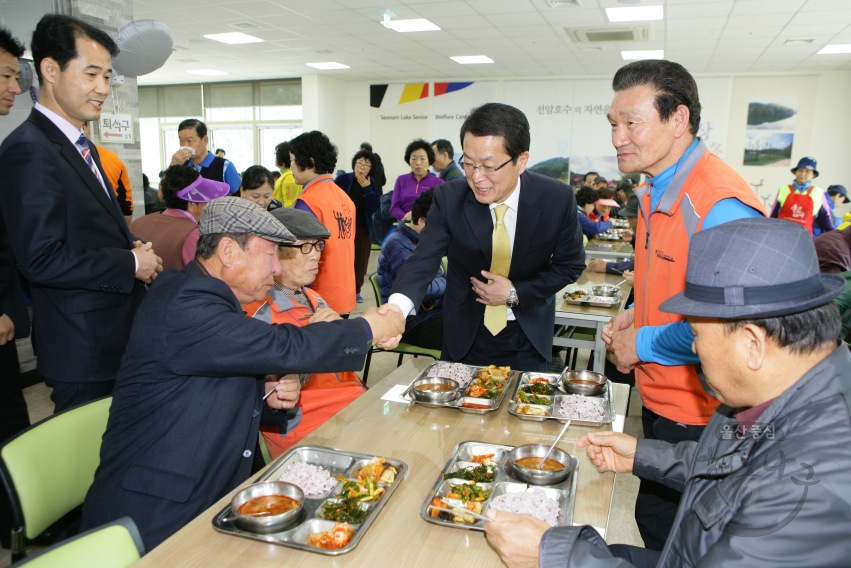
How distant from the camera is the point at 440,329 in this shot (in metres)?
3.72

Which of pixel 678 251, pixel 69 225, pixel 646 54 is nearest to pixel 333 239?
pixel 69 225

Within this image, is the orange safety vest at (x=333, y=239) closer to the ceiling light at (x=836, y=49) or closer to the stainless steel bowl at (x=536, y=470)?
the stainless steel bowl at (x=536, y=470)

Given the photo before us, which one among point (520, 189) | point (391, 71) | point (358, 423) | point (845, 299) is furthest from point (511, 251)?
point (391, 71)

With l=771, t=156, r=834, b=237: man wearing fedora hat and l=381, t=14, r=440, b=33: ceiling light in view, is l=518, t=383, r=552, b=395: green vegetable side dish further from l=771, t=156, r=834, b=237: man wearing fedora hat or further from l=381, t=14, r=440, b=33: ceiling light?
l=771, t=156, r=834, b=237: man wearing fedora hat

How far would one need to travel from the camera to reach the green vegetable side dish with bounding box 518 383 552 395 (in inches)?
79.0

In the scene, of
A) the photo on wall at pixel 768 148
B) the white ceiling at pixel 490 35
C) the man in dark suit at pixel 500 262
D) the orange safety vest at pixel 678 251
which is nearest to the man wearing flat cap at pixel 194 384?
the man in dark suit at pixel 500 262

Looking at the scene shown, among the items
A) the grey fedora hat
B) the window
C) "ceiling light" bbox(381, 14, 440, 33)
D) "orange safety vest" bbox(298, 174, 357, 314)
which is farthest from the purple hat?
the window

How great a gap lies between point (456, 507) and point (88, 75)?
6.47 ft

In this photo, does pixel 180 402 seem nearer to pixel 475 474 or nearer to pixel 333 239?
pixel 475 474

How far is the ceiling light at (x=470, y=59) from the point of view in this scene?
10.4 metres

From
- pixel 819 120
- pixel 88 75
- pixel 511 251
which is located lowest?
pixel 511 251

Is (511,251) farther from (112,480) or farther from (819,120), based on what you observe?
(819,120)

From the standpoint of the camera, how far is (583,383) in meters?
2.00

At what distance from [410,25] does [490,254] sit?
6.94 metres
